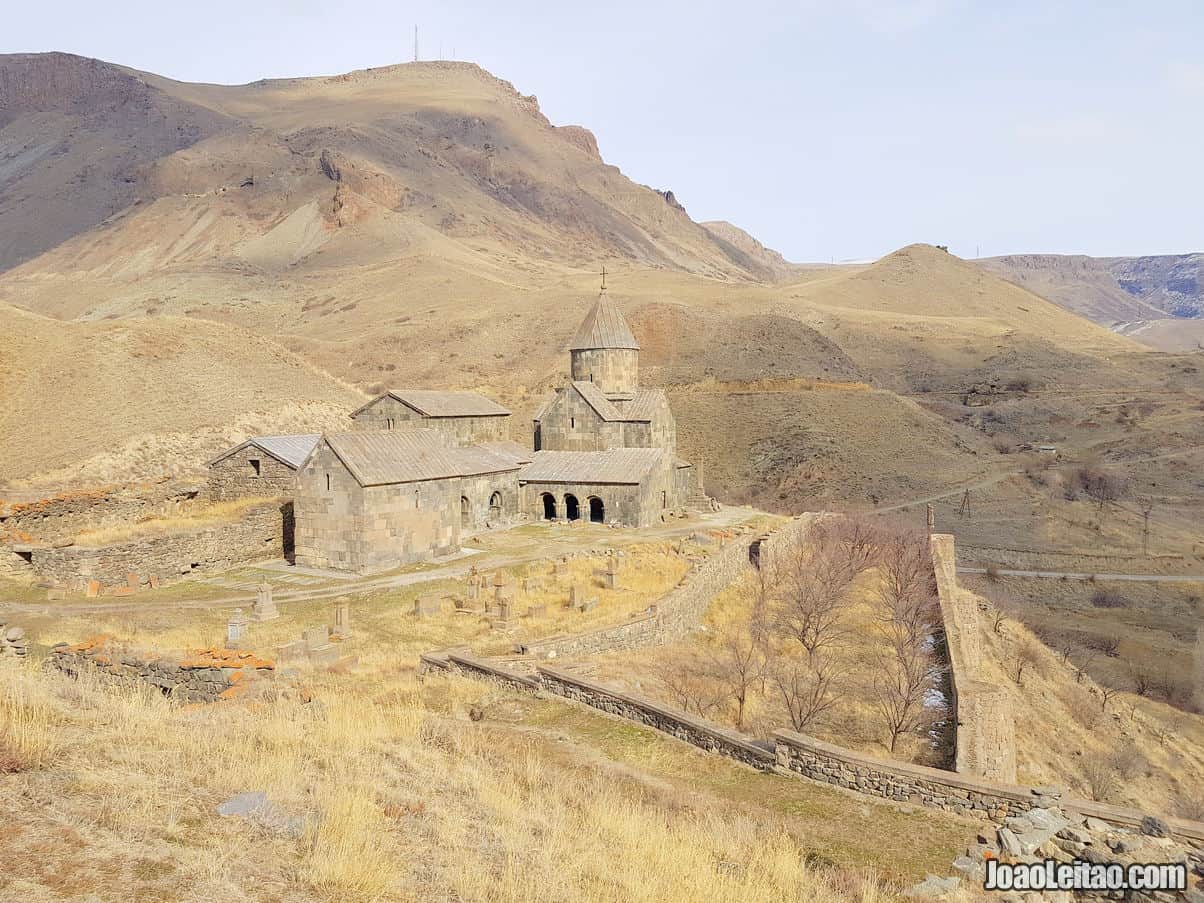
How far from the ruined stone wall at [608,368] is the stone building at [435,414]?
479 centimetres

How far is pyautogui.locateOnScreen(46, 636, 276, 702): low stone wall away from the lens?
1282cm

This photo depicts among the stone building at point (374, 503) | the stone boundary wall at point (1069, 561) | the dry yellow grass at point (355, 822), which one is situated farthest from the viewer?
the stone boundary wall at point (1069, 561)

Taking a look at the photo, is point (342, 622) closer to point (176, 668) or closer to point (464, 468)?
point (176, 668)

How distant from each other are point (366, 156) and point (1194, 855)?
15124 cm

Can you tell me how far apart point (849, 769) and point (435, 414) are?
24.8 metres

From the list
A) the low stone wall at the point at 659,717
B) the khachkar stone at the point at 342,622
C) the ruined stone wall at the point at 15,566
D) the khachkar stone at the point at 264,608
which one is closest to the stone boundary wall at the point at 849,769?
the low stone wall at the point at 659,717

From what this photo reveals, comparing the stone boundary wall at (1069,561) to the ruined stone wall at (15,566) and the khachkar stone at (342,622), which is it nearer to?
the khachkar stone at (342,622)

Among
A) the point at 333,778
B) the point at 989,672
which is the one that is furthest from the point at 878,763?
the point at 989,672

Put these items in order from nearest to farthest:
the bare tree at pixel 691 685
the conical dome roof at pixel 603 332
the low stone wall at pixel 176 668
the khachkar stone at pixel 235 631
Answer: the low stone wall at pixel 176 668, the bare tree at pixel 691 685, the khachkar stone at pixel 235 631, the conical dome roof at pixel 603 332

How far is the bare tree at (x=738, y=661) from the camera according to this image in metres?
16.5

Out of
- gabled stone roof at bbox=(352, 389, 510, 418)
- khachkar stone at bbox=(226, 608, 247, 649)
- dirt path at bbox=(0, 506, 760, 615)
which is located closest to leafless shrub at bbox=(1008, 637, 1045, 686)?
dirt path at bbox=(0, 506, 760, 615)

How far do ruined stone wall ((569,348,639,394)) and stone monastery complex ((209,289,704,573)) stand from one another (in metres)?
0.04

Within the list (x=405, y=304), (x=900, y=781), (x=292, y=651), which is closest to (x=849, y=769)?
(x=900, y=781)

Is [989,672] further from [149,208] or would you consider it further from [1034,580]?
[149,208]
